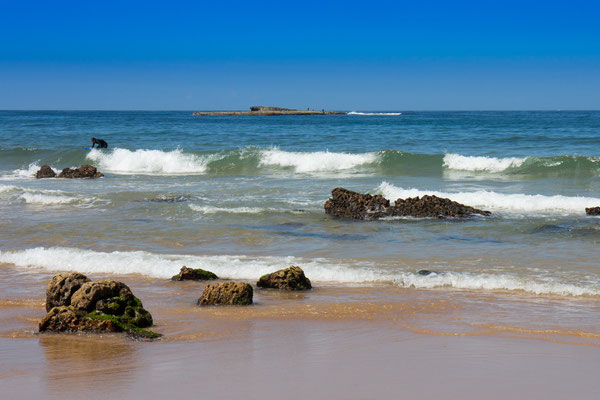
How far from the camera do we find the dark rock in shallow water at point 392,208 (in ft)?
42.0

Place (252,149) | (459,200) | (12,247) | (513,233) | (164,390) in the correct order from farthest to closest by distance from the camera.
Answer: (252,149) → (459,200) → (513,233) → (12,247) → (164,390)

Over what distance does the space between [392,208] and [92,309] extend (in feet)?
27.0

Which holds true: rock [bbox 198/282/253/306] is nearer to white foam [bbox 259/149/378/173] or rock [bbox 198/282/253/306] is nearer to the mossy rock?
the mossy rock

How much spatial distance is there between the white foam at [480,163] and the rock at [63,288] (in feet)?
66.4

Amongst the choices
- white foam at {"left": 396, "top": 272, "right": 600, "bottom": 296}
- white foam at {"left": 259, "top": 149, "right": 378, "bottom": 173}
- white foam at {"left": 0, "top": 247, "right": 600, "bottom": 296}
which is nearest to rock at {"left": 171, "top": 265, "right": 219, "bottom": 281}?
white foam at {"left": 0, "top": 247, "right": 600, "bottom": 296}

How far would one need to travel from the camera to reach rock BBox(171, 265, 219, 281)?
8.07 meters

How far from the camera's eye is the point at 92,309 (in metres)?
5.79

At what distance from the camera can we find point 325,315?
6320 millimetres

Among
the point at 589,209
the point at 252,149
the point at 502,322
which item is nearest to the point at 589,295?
the point at 502,322

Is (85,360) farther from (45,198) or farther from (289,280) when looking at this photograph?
(45,198)

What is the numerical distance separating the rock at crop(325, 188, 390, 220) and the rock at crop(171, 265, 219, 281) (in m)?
5.30

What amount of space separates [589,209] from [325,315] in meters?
8.76

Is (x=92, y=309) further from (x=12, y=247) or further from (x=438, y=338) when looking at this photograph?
(x=12, y=247)

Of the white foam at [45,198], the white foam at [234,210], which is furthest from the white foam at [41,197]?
the white foam at [234,210]
